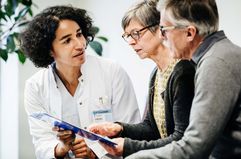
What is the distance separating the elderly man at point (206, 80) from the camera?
1.20 m

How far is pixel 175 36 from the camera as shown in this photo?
145 cm

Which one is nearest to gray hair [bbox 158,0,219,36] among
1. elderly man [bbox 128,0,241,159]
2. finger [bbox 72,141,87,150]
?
elderly man [bbox 128,0,241,159]

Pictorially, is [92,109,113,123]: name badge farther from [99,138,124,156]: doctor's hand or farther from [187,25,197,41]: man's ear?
[187,25,197,41]: man's ear

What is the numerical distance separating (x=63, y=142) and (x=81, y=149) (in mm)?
98

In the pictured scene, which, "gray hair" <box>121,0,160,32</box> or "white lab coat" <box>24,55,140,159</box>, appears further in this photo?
"white lab coat" <box>24,55,140,159</box>

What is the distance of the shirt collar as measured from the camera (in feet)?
4.47

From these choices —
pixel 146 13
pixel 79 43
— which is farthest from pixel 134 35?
pixel 79 43

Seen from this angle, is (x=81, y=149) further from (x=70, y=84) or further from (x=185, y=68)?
(x=185, y=68)

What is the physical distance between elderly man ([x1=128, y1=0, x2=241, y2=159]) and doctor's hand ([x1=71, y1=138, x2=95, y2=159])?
66 cm

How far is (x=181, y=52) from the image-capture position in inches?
58.4

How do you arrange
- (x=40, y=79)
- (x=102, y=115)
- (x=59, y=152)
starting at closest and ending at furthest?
(x=59, y=152) < (x=102, y=115) < (x=40, y=79)

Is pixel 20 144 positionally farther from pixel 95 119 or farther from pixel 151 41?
pixel 151 41

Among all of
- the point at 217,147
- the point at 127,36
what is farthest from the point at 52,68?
the point at 217,147

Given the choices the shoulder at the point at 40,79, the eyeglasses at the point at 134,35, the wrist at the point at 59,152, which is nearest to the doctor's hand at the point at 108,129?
the wrist at the point at 59,152
